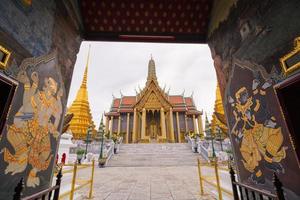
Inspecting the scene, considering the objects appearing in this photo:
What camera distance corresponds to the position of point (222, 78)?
4.01 meters

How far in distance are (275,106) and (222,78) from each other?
1791mm

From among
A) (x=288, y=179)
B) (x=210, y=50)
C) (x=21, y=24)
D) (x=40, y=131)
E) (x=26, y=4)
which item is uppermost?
(x=210, y=50)

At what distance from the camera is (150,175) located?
824cm

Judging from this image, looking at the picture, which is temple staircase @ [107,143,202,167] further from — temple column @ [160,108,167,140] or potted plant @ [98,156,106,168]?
temple column @ [160,108,167,140]

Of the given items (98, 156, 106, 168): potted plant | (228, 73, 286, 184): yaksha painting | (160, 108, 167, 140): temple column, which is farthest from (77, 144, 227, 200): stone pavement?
(160, 108, 167, 140): temple column

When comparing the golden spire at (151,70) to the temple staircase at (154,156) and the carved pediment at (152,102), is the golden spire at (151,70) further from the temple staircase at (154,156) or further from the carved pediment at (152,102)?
the temple staircase at (154,156)

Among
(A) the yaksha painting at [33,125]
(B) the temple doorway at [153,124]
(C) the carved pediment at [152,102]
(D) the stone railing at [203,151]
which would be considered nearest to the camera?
(A) the yaksha painting at [33,125]

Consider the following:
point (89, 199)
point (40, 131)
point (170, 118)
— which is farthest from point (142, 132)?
point (40, 131)

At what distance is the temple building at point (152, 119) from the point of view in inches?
922

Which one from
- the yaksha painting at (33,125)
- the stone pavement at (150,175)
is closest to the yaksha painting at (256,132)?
the stone pavement at (150,175)

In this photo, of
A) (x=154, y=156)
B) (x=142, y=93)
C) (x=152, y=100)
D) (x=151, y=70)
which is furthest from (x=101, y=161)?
(x=151, y=70)

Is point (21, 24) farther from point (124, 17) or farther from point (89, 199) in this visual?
point (89, 199)

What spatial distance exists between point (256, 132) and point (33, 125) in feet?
12.3

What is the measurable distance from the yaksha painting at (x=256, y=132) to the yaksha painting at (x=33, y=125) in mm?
3699
